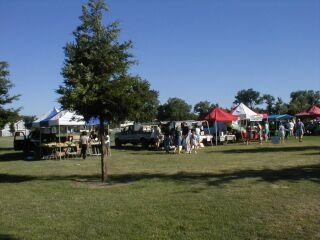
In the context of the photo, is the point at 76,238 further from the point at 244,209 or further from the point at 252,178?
the point at 252,178

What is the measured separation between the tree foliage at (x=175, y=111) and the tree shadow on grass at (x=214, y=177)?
364ft

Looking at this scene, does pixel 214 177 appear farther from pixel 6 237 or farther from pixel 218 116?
pixel 218 116

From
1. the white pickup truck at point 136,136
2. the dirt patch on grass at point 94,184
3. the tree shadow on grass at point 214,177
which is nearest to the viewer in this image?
the tree shadow on grass at point 214,177

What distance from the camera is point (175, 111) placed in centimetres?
12900

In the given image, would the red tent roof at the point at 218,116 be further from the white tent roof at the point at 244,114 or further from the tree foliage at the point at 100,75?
the tree foliage at the point at 100,75

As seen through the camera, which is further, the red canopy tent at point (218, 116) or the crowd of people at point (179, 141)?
the red canopy tent at point (218, 116)

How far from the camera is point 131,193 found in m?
12.1

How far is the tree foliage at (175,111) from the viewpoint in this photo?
129 meters

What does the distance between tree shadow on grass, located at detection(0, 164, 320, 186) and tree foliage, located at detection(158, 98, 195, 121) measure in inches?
4366

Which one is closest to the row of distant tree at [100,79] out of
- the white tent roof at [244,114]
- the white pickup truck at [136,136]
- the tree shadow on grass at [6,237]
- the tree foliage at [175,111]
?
the tree shadow on grass at [6,237]

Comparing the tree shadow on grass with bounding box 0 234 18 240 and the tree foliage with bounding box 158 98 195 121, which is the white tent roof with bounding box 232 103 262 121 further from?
the tree foliage with bounding box 158 98 195 121

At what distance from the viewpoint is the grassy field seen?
26.7 ft

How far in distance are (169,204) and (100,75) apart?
5.70 metres

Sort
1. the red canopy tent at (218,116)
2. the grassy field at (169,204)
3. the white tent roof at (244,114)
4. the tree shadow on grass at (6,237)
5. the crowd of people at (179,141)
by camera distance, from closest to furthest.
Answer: the tree shadow on grass at (6,237) < the grassy field at (169,204) < the crowd of people at (179,141) < the red canopy tent at (218,116) < the white tent roof at (244,114)
